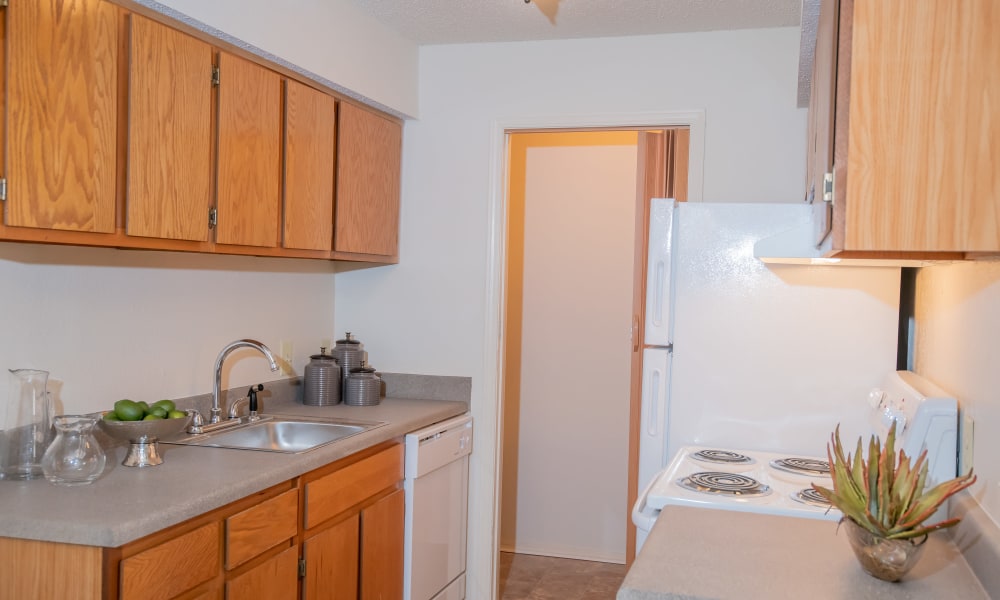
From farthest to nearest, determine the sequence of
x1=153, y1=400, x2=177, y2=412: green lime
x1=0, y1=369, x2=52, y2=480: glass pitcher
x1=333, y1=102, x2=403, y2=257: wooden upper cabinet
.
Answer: x1=333, y1=102, x2=403, y2=257: wooden upper cabinet → x1=153, y1=400, x2=177, y2=412: green lime → x1=0, y1=369, x2=52, y2=480: glass pitcher

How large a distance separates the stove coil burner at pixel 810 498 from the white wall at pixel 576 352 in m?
2.18

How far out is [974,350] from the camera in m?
1.91

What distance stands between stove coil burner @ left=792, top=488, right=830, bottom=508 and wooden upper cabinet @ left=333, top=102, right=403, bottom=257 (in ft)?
5.95

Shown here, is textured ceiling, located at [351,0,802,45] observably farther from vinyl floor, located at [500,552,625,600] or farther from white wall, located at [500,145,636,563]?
vinyl floor, located at [500,552,625,600]

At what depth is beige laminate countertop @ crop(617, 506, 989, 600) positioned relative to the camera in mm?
1498

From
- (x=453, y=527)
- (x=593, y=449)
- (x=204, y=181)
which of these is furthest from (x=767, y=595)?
(x=593, y=449)

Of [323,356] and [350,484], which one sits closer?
[350,484]

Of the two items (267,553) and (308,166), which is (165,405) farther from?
(308,166)

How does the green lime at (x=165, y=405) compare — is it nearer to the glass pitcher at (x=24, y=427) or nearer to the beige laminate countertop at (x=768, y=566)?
the glass pitcher at (x=24, y=427)

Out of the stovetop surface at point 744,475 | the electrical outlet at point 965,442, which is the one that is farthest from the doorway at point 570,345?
the electrical outlet at point 965,442

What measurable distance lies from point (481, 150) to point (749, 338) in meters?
1.41

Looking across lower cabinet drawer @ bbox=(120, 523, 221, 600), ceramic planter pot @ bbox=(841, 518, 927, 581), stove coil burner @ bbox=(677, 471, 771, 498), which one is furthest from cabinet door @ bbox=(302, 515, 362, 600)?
ceramic planter pot @ bbox=(841, 518, 927, 581)

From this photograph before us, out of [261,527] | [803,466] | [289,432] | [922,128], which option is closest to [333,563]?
[261,527]

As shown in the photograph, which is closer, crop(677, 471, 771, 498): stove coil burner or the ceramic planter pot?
the ceramic planter pot
